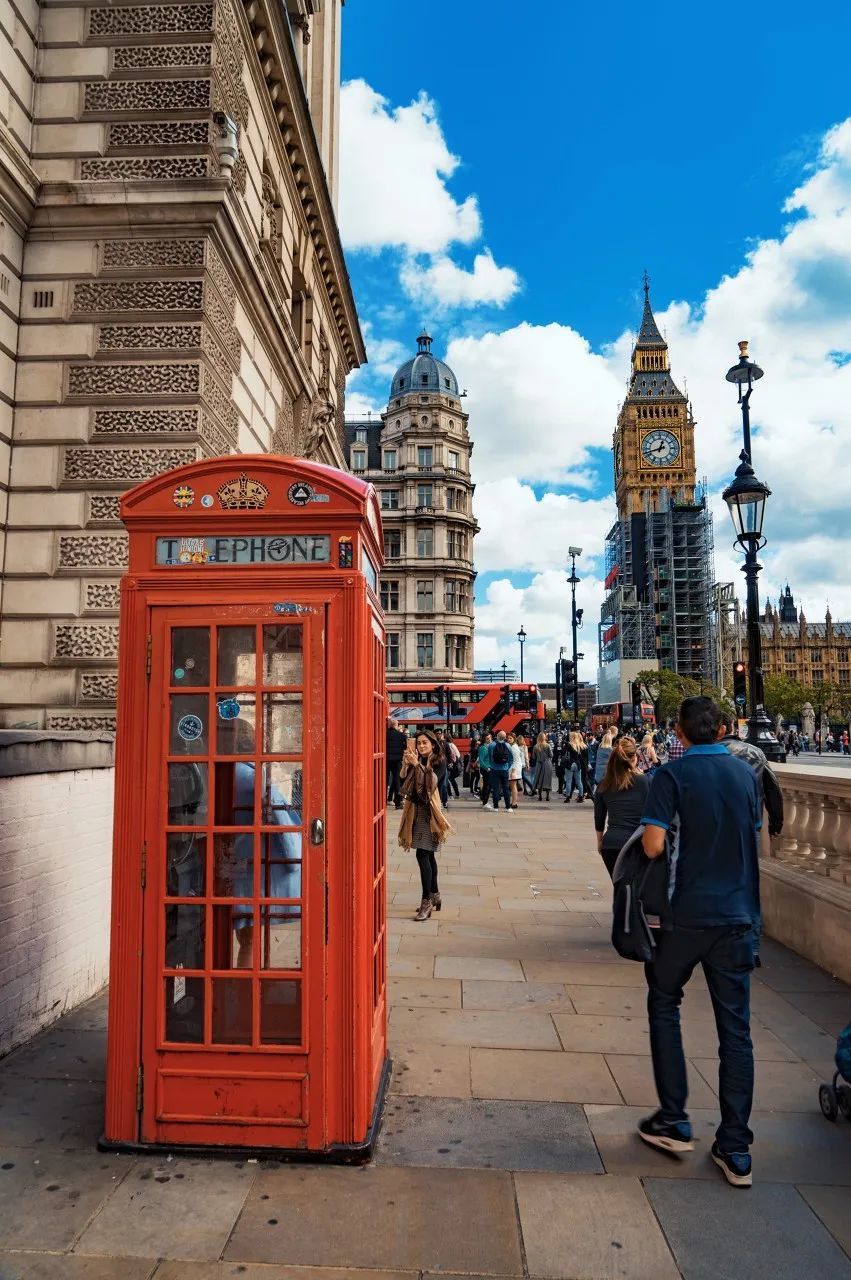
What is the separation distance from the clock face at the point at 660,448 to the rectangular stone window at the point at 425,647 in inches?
3719

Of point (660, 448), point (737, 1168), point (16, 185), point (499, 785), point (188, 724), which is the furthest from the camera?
point (660, 448)

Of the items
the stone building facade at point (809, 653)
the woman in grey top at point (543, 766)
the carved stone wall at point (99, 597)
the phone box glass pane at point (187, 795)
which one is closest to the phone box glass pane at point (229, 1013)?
the phone box glass pane at point (187, 795)

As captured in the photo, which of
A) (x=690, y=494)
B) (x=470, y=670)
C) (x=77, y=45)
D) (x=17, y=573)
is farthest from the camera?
(x=690, y=494)

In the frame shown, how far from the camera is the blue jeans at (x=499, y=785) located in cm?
2030

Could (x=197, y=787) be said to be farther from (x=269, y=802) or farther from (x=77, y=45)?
(x=77, y=45)

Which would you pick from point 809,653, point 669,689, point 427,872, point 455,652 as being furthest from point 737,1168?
point 809,653

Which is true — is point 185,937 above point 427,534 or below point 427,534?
below

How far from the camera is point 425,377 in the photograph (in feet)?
230

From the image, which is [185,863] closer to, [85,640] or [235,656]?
[235,656]

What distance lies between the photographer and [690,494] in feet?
470

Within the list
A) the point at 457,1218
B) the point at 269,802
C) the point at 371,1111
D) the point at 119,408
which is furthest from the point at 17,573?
the point at 457,1218

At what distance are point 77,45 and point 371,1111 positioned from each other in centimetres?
1040

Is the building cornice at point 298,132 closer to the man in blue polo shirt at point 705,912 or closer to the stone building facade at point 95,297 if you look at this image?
the stone building facade at point 95,297

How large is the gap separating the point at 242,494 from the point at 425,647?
5796cm
